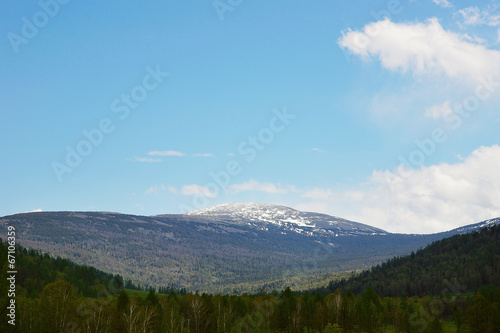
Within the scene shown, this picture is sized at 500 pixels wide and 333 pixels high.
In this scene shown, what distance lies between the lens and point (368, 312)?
9969 cm

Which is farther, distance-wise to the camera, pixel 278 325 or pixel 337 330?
pixel 278 325

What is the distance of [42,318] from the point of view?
66.2m

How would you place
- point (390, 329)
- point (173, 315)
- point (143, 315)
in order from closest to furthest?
point (143, 315) < point (173, 315) < point (390, 329)

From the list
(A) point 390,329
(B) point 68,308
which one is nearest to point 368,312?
(A) point 390,329

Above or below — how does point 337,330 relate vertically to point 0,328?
below

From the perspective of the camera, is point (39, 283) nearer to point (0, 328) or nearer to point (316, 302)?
point (316, 302)

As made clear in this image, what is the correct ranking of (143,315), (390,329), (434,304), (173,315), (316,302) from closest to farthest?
(143,315)
(173,315)
(316,302)
(390,329)
(434,304)

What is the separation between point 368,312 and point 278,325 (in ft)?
72.8

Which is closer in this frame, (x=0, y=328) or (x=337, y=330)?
(x=0, y=328)

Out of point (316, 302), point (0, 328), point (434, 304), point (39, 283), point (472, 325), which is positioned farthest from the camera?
point (39, 283)

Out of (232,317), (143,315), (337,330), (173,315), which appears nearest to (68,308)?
(143,315)

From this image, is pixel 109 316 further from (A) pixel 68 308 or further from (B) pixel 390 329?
(B) pixel 390 329

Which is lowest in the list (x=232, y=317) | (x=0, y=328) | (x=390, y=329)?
(x=390, y=329)

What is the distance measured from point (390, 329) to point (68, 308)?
110m
